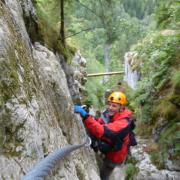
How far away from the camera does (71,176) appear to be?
3.69 m

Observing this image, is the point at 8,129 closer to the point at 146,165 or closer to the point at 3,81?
the point at 3,81

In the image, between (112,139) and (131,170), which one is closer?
Result: (112,139)

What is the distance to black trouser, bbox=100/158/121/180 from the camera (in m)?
6.17

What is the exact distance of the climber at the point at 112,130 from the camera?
16.8ft

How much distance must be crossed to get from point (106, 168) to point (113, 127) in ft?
3.92

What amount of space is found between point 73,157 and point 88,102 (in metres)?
7.21

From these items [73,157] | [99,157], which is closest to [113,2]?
[99,157]

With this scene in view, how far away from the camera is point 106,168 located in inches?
247

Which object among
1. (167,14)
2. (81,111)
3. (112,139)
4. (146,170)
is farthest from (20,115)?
(167,14)

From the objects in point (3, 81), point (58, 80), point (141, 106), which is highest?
point (3, 81)

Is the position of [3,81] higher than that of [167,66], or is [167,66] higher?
[3,81]

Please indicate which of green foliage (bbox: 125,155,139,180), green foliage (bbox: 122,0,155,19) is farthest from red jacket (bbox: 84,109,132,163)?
green foliage (bbox: 122,0,155,19)

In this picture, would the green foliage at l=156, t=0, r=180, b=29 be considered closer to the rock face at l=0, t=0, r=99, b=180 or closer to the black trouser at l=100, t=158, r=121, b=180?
the black trouser at l=100, t=158, r=121, b=180

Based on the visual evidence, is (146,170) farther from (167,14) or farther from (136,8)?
(136,8)
